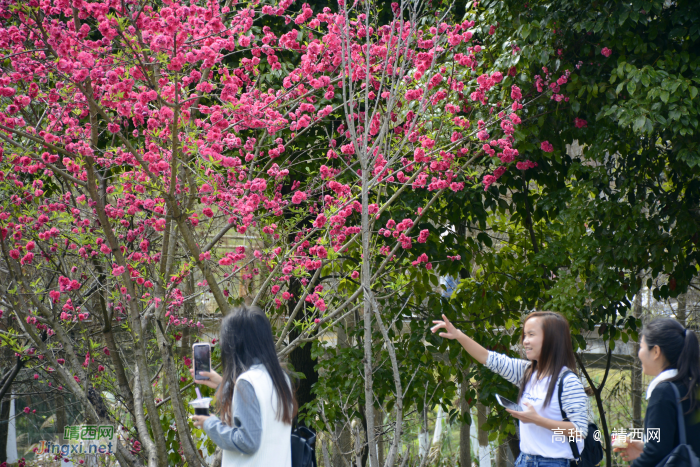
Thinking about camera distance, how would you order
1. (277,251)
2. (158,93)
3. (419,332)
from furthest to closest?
(419,332)
(277,251)
(158,93)

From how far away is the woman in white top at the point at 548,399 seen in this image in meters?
2.25

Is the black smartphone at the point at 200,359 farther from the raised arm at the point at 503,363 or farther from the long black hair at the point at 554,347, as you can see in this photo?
the long black hair at the point at 554,347

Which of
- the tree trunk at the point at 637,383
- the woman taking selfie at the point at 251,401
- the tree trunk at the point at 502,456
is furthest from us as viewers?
the tree trunk at the point at 502,456

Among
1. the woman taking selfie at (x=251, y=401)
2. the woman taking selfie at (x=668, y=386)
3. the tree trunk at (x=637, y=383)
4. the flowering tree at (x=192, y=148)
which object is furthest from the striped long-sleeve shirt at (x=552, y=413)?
the tree trunk at (x=637, y=383)

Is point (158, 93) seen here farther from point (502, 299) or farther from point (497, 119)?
point (502, 299)

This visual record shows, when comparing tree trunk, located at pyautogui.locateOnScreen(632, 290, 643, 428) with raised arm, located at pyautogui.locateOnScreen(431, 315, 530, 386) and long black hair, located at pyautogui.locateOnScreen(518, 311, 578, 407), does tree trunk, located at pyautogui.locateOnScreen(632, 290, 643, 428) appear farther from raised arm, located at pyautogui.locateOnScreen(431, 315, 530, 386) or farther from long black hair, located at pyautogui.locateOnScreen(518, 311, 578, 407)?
long black hair, located at pyautogui.locateOnScreen(518, 311, 578, 407)

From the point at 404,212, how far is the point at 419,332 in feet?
3.44

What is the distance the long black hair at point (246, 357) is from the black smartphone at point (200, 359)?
0.17 metres

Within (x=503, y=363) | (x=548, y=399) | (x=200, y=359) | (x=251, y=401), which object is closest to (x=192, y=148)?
(x=200, y=359)

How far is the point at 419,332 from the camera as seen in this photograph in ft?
16.3

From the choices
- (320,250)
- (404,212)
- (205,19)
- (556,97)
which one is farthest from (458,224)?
(205,19)

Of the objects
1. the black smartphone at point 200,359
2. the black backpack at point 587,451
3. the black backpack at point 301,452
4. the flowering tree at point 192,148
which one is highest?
the flowering tree at point 192,148

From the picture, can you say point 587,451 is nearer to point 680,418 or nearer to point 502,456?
point 680,418

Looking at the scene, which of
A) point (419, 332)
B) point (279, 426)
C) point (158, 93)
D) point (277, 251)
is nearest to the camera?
point (279, 426)
